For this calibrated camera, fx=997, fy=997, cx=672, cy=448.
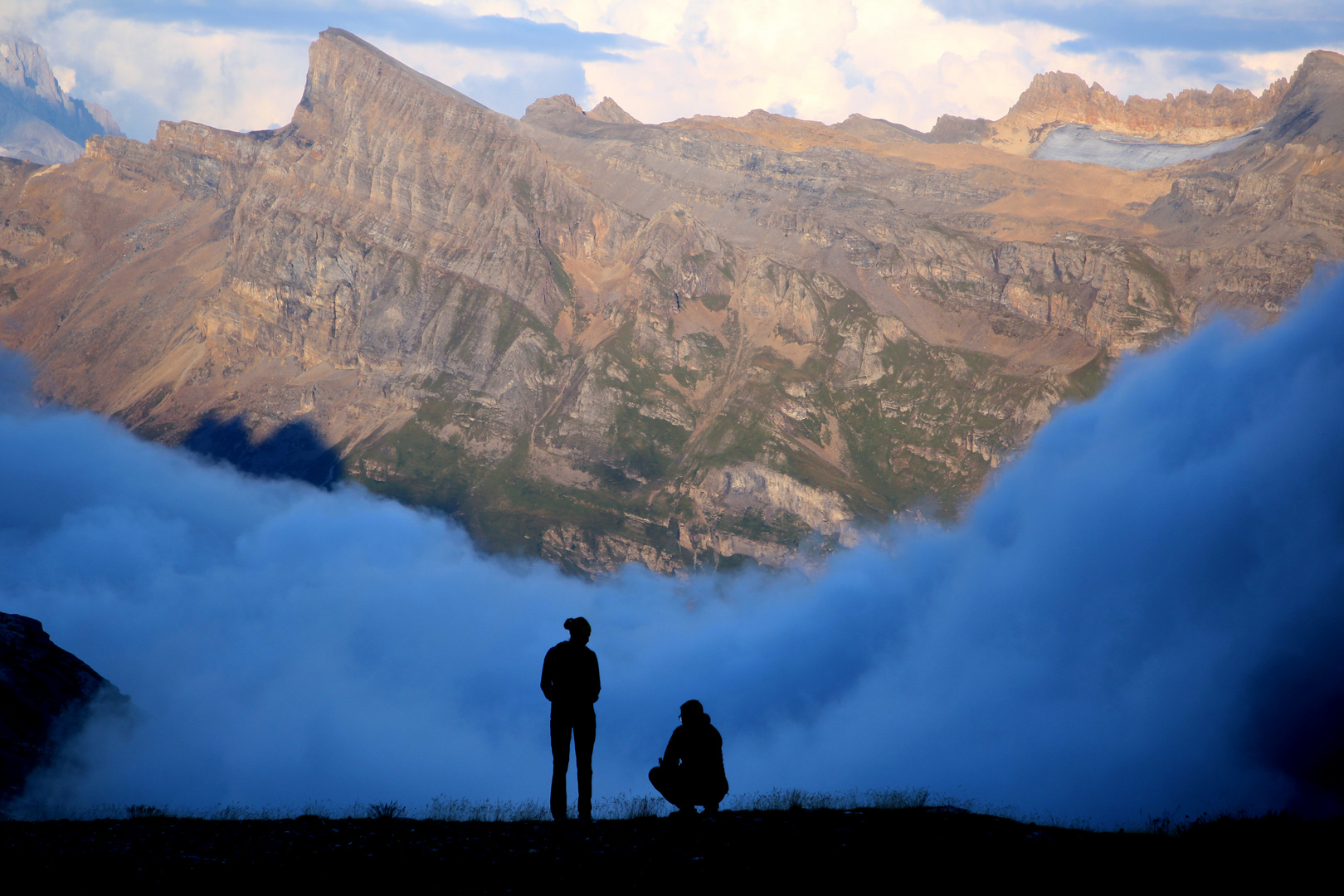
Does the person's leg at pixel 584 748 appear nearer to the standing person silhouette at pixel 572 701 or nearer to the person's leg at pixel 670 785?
the standing person silhouette at pixel 572 701

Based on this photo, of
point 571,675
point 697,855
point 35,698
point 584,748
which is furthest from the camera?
point 35,698

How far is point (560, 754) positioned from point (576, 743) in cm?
48

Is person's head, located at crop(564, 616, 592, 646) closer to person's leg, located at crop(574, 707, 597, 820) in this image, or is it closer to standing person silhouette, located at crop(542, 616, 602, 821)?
standing person silhouette, located at crop(542, 616, 602, 821)

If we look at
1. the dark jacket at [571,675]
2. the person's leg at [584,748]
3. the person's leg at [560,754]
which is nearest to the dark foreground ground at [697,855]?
the person's leg at [560,754]

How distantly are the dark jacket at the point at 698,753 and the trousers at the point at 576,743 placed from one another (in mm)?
2819

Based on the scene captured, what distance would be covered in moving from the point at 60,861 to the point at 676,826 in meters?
12.0

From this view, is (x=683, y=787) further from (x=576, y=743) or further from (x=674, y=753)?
(x=576, y=743)

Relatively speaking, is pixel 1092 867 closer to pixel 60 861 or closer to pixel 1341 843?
pixel 1341 843

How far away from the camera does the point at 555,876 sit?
59.0 ft

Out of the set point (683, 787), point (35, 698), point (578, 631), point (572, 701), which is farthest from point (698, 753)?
point (35, 698)

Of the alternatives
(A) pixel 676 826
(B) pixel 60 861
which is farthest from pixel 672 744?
(B) pixel 60 861

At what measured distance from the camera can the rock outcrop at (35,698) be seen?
53625 millimetres

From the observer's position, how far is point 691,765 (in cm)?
2200

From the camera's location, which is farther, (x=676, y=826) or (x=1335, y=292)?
(x=1335, y=292)
